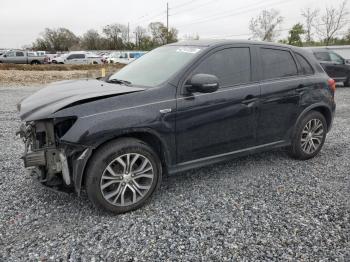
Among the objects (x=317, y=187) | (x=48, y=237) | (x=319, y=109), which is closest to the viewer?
(x=48, y=237)

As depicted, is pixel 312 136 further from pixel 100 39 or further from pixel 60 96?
pixel 100 39

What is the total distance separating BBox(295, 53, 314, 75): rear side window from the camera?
4.45 metres

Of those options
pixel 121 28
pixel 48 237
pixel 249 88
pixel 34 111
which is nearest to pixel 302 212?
pixel 249 88

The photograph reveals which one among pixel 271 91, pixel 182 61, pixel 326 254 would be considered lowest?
pixel 326 254

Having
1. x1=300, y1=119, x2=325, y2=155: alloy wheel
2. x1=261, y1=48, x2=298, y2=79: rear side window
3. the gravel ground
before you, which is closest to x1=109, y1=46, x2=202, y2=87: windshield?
x1=261, y1=48, x2=298, y2=79: rear side window

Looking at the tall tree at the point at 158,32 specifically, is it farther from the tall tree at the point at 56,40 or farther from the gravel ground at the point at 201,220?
the gravel ground at the point at 201,220

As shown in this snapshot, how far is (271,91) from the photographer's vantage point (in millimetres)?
4000

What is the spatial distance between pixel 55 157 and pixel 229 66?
2263 mm

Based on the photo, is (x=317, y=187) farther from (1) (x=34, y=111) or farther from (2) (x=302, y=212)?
(1) (x=34, y=111)

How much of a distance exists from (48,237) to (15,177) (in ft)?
5.19

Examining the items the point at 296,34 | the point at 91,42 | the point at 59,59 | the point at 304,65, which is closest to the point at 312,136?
the point at 304,65

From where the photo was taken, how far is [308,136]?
4578mm

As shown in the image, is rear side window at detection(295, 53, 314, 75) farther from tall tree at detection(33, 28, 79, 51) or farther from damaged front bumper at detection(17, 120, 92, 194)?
tall tree at detection(33, 28, 79, 51)

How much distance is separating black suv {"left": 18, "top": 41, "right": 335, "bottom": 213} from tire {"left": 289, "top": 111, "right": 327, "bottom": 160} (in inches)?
0.8
